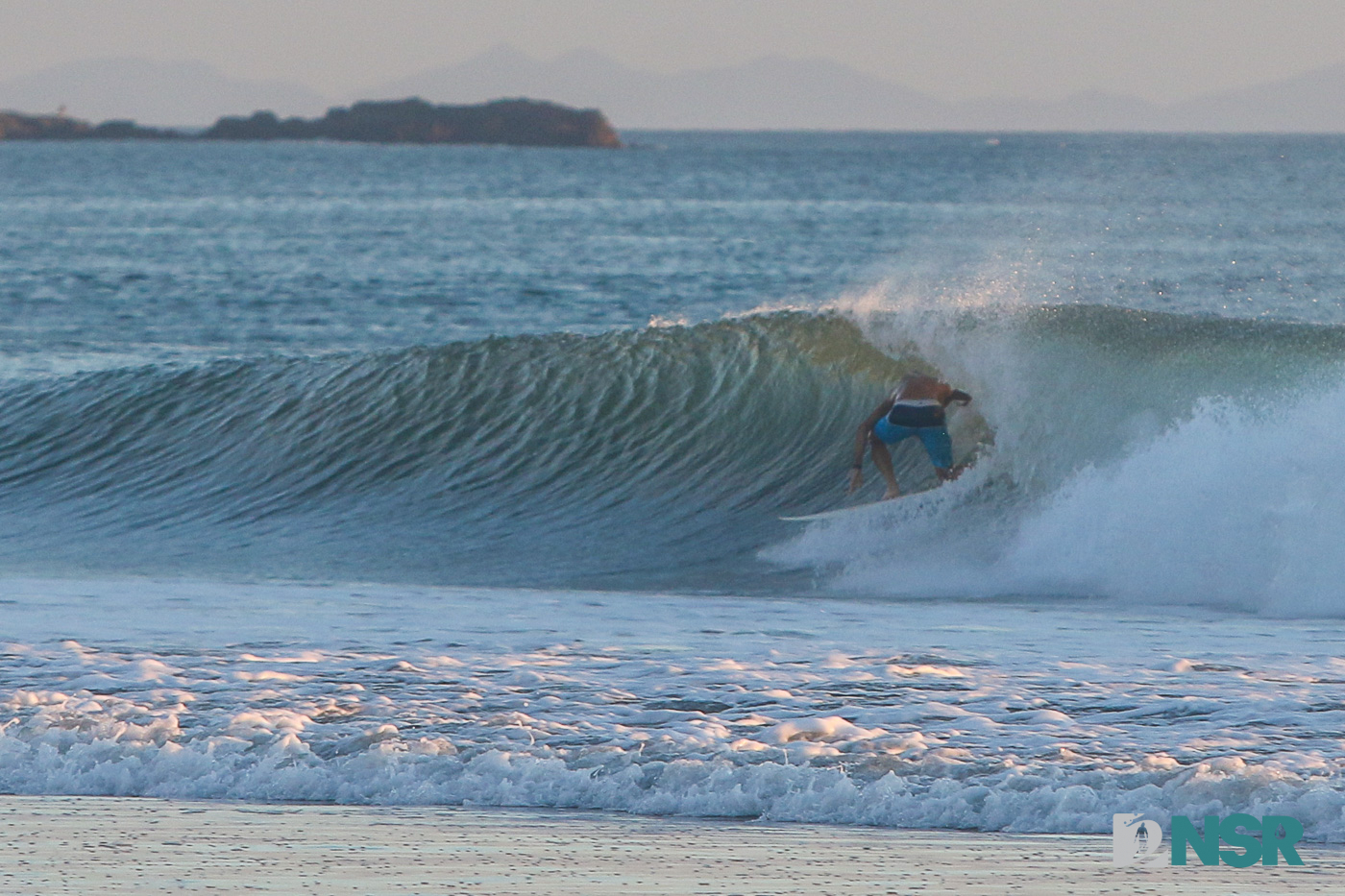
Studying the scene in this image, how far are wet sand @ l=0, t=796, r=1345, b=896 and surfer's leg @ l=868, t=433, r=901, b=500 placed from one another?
6.50 m

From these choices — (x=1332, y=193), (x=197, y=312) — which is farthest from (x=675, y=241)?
(x=1332, y=193)

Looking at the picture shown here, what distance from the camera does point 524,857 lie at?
5121mm

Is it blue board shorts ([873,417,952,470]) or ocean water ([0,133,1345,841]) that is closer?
ocean water ([0,133,1345,841])

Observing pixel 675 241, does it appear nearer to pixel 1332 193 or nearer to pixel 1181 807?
pixel 1332 193

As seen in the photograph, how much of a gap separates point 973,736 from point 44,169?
383 feet

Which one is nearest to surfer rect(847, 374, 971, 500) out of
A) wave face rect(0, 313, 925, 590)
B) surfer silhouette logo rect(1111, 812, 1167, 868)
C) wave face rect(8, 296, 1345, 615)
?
wave face rect(8, 296, 1345, 615)

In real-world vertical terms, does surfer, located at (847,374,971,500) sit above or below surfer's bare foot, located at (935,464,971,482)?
above

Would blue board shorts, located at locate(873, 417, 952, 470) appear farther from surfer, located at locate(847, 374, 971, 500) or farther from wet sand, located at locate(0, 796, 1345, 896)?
wet sand, located at locate(0, 796, 1345, 896)

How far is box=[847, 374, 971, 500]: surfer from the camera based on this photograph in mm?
11961

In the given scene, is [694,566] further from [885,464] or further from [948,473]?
[948,473]

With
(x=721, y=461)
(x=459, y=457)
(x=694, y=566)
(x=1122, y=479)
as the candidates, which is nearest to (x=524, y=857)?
(x=694, y=566)

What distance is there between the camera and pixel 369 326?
27.1 m

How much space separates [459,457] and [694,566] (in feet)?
12.1

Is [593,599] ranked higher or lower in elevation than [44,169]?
lower
